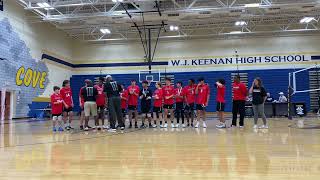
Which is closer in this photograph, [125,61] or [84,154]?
[84,154]

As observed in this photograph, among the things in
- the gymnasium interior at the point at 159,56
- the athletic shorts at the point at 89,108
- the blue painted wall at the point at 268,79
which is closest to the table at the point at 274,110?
the gymnasium interior at the point at 159,56

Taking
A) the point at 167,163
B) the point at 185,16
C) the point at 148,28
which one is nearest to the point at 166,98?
the point at 167,163

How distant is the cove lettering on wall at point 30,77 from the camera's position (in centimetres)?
1799

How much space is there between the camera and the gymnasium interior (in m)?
7.23

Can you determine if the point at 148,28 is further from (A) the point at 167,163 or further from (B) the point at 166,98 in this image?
(A) the point at 167,163

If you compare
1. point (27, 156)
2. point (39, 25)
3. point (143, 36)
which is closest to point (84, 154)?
point (27, 156)

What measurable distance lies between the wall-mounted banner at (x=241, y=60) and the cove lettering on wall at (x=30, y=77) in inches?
374

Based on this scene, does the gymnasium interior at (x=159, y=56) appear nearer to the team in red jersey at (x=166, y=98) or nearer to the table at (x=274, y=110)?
the table at (x=274, y=110)

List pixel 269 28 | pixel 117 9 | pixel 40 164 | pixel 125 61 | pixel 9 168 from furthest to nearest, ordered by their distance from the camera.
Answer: pixel 125 61, pixel 269 28, pixel 117 9, pixel 40 164, pixel 9 168

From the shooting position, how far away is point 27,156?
437cm

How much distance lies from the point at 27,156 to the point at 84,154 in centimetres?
78

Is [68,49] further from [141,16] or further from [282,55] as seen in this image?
[282,55]

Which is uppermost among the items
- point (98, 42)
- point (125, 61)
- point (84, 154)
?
point (98, 42)

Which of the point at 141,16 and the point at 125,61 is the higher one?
the point at 141,16
